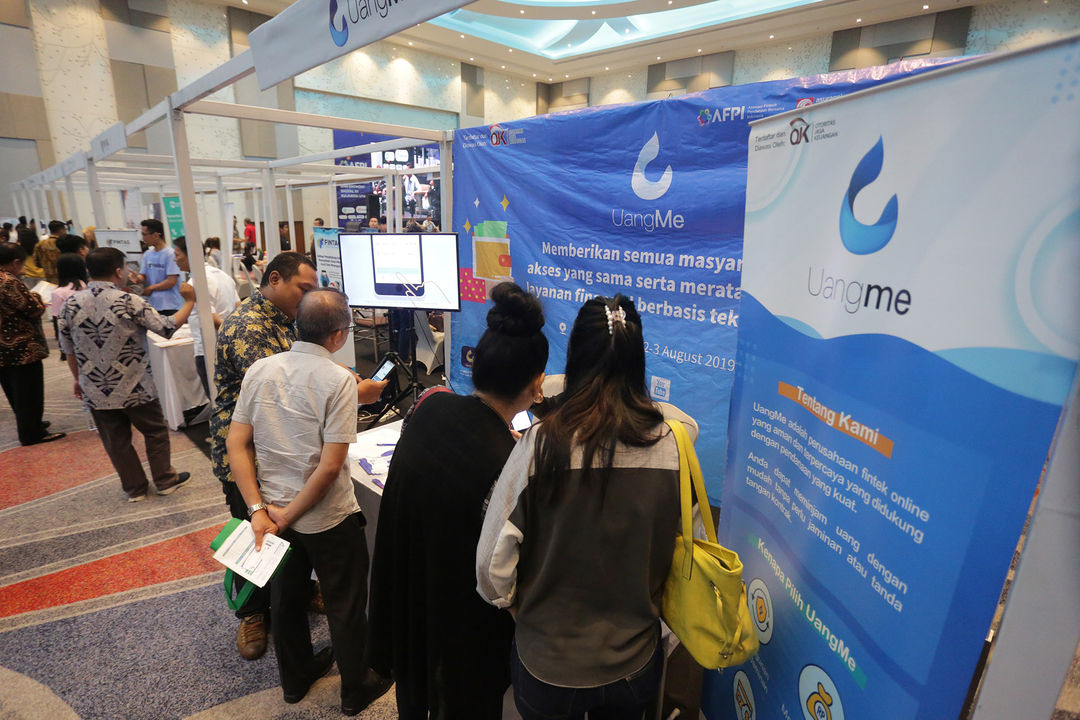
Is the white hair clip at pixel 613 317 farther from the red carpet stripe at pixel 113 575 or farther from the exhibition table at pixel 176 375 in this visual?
the exhibition table at pixel 176 375

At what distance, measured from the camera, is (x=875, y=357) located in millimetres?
971

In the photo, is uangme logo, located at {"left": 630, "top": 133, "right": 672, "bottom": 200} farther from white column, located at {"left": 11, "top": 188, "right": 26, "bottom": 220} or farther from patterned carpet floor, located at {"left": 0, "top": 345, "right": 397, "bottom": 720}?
white column, located at {"left": 11, "top": 188, "right": 26, "bottom": 220}

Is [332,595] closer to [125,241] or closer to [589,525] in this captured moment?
[589,525]

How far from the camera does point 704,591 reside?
104 cm

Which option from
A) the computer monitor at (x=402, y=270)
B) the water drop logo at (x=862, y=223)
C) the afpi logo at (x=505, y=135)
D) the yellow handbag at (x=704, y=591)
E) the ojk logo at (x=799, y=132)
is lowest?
the yellow handbag at (x=704, y=591)

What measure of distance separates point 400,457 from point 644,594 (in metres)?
0.60

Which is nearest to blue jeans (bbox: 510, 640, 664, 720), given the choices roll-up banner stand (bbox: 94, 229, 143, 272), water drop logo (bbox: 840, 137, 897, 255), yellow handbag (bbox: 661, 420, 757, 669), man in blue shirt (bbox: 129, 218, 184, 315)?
yellow handbag (bbox: 661, 420, 757, 669)

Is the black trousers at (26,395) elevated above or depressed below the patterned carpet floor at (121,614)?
above

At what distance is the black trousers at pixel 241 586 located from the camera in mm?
2006

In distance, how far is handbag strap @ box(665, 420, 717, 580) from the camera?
3.29 ft

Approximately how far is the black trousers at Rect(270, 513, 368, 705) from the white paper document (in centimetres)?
11

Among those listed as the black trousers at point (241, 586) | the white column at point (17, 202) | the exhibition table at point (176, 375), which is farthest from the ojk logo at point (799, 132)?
the white column at point (17, 202)

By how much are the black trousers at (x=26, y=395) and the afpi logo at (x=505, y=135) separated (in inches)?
152

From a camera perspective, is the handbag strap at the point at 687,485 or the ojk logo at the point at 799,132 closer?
the handbag strap at the point at 687,485
